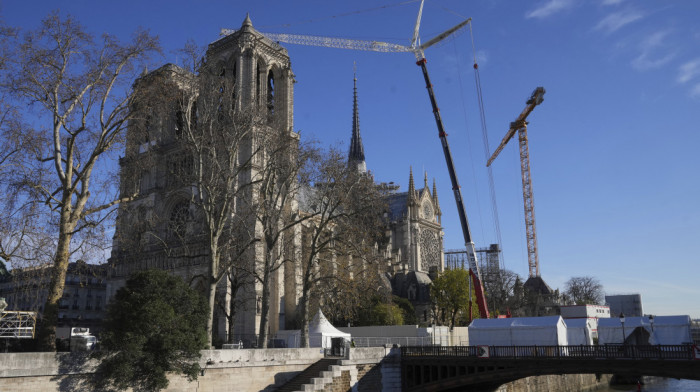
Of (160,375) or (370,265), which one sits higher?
(370,265)

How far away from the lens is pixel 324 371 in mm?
28531

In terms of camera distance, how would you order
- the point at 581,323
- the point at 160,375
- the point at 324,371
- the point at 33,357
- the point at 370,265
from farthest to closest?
1. the point at 370,265
2. the point at 581,323
3. the point at 324,371
4. the point at 160,375
5. the point at 33,357

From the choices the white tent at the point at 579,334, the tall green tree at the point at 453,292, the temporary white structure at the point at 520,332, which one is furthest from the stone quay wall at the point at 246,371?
the tall green tree at the point at 453,292

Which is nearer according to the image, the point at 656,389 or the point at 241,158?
the point at 656,389

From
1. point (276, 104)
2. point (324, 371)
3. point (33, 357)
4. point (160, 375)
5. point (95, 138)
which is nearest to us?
point (33, 357)

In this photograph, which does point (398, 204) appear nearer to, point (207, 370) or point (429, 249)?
point (429, 249)

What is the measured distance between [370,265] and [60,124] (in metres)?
20.1

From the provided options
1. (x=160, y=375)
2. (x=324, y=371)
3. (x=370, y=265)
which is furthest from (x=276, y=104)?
(x=160, y=375)

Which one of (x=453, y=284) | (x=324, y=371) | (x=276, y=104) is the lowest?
(x=324, y=371)

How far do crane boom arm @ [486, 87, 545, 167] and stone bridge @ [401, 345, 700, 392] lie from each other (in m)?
69.0

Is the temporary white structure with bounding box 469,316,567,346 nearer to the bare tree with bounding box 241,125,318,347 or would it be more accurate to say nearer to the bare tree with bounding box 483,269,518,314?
the bare tree with bounding box 241,125,318,347

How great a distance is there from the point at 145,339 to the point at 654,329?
24952mm

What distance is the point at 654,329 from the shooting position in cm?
3028

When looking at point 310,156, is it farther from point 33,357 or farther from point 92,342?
point 33,357
